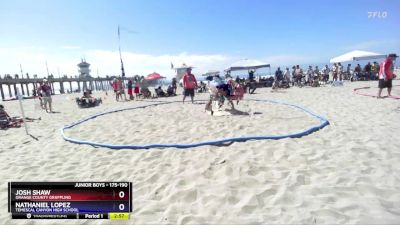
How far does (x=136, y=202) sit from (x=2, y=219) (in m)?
1.58

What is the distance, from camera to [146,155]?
505 cm

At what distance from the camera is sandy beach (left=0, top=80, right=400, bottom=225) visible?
3006mm

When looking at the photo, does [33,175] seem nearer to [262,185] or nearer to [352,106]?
[262,185]

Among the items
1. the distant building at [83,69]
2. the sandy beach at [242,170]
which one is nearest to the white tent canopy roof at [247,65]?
the sandy beach at [242,170]

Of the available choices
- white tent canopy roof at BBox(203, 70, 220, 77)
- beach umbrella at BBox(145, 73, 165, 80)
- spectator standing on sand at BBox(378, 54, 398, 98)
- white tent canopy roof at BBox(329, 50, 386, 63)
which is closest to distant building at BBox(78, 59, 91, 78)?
white tent canopy roof at BBox(203, 70, 220, 77)

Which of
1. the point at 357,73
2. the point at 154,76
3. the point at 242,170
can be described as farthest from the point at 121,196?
the point at 357,73

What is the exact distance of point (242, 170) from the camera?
4086mm

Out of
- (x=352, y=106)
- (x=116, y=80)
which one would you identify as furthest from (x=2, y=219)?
(x=116, y=80)

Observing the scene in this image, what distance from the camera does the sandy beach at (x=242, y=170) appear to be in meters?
3.01
